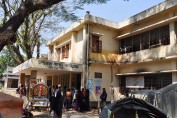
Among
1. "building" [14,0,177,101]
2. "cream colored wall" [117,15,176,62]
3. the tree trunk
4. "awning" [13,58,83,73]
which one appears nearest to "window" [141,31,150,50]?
"building" [14,0,177,101]

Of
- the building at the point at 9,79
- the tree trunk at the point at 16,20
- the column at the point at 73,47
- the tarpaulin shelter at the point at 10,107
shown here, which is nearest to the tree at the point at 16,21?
the tree trunk at the point at 16,20

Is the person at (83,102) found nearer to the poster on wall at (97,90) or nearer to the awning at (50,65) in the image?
the poster on wall at (97,90)

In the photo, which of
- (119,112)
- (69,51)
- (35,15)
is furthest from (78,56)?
(119,112)

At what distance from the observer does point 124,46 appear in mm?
19391

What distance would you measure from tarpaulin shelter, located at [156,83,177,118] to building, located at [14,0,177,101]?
488 cm

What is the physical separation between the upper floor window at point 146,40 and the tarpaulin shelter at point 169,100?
629 cm

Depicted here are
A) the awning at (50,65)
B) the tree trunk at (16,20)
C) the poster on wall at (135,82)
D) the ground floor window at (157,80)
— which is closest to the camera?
the tree trunk at (16,20)

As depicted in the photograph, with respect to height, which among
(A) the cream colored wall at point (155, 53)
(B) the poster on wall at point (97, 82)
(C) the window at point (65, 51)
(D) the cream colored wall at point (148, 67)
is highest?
(C) the window at point (65, 51)

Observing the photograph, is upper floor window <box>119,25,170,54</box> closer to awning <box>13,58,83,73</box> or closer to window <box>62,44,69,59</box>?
awning <box>13,58,83,73</box>

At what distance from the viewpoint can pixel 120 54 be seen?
773 inches

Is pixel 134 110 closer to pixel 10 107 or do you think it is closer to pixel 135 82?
pixel 10 107

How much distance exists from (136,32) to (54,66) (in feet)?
21.5

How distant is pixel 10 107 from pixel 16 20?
2.75m

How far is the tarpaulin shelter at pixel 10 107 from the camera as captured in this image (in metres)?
7.22
